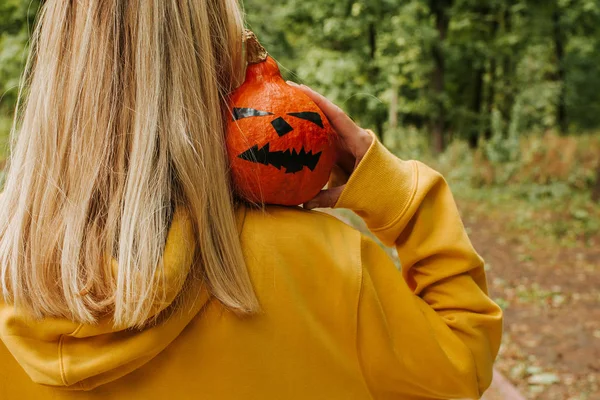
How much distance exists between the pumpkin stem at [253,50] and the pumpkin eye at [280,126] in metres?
0.16

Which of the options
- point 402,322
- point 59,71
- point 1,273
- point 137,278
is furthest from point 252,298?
point 59,71

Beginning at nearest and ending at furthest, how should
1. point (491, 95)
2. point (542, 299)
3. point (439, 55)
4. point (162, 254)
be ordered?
point (162, 254)
point (542, 299)
point (439, 55)
point (491, 95)

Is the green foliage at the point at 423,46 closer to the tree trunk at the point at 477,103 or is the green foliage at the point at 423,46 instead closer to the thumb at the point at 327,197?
the tree trunk at the point at 477,103

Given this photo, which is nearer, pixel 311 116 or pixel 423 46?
pixel 311 116

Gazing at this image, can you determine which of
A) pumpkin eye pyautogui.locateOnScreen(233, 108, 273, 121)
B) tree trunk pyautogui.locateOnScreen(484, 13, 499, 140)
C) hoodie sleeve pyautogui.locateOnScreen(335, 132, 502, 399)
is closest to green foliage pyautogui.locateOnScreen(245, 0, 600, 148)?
tree trunk pyautogui.locateOnScreen(484, 13, 499, 140)

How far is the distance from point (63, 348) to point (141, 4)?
0.70 meters

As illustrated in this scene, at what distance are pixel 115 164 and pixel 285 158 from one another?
35 cm

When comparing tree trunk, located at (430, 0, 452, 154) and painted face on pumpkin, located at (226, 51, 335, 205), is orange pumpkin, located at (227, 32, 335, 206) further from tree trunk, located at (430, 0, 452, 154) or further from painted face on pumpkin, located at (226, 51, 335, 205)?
tree trunk, located at (430, 0, 452, 154)

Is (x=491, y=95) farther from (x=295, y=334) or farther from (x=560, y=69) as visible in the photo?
(x=295, y=334)

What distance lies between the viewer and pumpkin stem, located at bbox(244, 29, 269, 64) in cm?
133

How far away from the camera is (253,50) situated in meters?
1.34

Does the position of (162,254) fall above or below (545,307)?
above

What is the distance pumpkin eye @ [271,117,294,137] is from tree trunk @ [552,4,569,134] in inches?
704

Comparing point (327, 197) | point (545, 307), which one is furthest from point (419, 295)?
point (545, 307)
